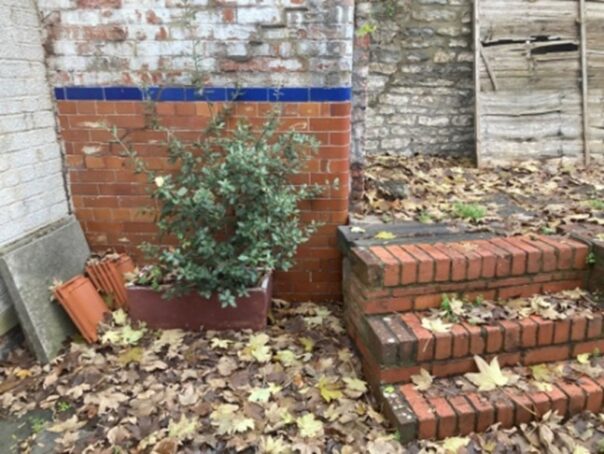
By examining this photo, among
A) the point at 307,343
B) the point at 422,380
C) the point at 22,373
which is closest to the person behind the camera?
the point at 422,380

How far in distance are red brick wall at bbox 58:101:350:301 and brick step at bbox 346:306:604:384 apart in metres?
0.82

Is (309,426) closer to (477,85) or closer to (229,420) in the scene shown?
(229,420)

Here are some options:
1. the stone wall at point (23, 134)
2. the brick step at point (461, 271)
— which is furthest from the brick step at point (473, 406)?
the stone wall at point (23, 134)

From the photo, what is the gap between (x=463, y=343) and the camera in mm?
2381

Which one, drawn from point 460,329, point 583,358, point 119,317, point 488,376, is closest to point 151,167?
point 119,317

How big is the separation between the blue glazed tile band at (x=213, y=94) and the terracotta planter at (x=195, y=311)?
1.16 metres

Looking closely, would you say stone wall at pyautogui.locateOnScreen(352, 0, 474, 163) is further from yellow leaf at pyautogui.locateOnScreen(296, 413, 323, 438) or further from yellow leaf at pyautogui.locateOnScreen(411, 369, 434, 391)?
yellow leaf at pyautogui.locateOnScreen(296, 413, 323, 438)

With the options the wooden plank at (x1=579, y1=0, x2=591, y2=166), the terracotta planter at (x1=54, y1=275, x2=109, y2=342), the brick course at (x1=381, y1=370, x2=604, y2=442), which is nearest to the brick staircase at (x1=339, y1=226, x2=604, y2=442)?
the brick course at (x1=381, y1=370, x2=604, y2=442)

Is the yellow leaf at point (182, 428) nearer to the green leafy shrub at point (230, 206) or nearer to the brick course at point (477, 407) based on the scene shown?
the green leafy shrub at point (230, 206)

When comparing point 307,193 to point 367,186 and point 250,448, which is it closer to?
point 367,186

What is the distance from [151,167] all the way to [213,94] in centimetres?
63

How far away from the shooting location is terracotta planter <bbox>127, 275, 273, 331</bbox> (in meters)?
2.91

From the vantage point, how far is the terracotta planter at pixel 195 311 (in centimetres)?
291

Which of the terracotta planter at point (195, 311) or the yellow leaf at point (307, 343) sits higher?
the terracotta planter at point (195, 311)
